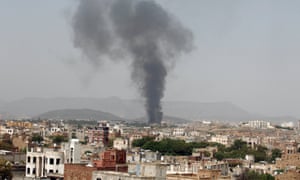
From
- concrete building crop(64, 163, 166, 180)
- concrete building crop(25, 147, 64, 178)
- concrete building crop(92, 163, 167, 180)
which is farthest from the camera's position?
concrete building crop(25, 147, 64, 178)

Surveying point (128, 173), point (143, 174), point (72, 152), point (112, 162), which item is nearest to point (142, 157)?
point (72, 152)

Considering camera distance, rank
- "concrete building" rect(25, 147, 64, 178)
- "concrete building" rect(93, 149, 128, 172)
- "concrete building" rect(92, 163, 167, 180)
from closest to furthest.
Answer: "concrete building" rect(92, 163, 167, 180)
"concrete building" rect(93, 149, 128, 172)
"concrete building" rect(25, 147, 64, 178)

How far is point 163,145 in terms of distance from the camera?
87.9 m

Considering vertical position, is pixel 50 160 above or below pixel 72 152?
below

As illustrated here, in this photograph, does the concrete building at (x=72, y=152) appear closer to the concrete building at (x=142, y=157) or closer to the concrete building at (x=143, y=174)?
the concrete building at (x=142, y=157)

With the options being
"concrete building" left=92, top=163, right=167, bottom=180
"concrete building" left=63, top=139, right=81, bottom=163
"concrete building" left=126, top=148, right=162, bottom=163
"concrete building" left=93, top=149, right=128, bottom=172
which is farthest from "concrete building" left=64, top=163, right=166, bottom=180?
"concrete building" left=63, top=139, right=81, bottom=163

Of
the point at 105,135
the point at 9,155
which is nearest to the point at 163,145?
the point at 105,135

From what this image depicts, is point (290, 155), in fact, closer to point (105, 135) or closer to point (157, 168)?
point (105, 135)

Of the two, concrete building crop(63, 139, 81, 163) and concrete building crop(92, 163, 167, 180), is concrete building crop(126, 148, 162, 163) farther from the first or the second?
concrete building crop(92, 163, 167, 180)

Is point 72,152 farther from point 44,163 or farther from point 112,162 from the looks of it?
point 112,162

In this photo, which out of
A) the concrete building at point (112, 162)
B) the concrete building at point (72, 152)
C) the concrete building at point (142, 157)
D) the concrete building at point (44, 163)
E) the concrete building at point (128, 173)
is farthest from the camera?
the concrete building at point (72, 152)

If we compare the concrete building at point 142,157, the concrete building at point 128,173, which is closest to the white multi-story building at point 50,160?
the concrete building at point 142,157

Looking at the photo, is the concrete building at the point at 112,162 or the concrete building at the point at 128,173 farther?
the concrete building at the point at 112,162

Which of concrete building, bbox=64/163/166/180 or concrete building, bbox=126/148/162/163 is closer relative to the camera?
concrete building, bbox=64/163/166/180
